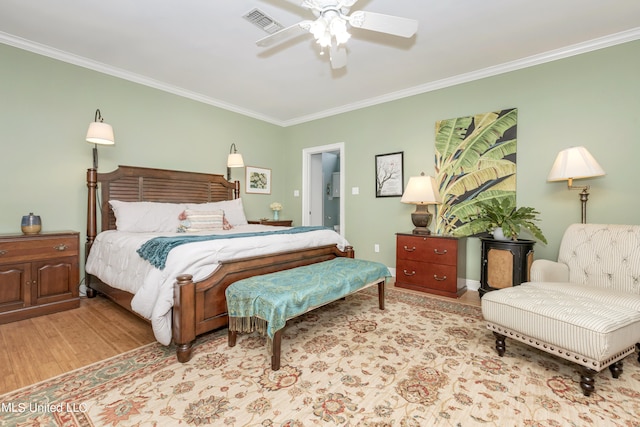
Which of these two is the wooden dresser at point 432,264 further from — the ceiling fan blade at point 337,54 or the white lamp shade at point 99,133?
the white lamp shade at point 99,133

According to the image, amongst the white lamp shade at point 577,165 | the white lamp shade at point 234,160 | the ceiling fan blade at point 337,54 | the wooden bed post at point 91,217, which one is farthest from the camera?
the white lamp shade at point 234,160

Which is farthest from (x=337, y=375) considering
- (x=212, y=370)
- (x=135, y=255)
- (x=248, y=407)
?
(x=135, y=255)

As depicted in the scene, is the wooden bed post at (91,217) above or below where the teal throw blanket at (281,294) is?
above

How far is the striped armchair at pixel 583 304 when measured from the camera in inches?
62.9

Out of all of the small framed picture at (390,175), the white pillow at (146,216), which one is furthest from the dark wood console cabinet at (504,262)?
the white pillow at (146,216)

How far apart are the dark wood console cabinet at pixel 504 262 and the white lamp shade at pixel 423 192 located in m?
0.75

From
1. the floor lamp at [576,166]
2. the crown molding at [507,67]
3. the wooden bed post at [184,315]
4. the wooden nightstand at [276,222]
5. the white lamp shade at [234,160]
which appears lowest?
the wooden bed post at [184,315]

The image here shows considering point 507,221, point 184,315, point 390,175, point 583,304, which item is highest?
point 390,175

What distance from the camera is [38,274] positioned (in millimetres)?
2766

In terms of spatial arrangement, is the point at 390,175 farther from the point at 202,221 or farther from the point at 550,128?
the point at 202,221

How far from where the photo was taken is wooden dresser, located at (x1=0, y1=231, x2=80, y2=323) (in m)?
2.60

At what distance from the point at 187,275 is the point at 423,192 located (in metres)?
2.82

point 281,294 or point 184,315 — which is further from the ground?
point 281,294

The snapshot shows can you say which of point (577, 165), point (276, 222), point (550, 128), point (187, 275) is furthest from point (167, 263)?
point (550, 128)
